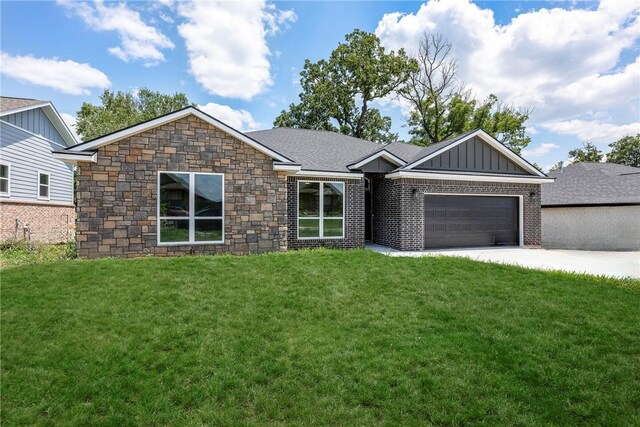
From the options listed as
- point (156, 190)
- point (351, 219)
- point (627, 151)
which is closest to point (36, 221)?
point (156, 190)

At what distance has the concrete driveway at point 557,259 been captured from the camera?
9.20m

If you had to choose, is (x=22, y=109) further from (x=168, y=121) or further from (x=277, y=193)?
(x=277, y=193)

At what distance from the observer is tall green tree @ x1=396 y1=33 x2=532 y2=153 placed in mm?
28484

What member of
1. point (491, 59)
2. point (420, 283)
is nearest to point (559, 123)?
point (491, 59)

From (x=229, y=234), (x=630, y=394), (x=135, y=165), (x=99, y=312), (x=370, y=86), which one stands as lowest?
(x=630, y=394)

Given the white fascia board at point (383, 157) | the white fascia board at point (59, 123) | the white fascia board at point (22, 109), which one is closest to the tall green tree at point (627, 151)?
the white fascia board at point (383, 157)

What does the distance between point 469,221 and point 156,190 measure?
37.7 ft

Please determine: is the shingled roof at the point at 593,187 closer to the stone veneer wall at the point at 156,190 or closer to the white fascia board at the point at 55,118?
the stone veneer wall at the point at 156,190

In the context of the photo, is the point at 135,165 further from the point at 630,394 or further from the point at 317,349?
the point at 630,394

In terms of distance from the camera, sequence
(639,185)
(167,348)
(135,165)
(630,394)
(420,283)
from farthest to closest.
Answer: (639,185)
(135,165)
(420,283)
(167,348)
(630,394)

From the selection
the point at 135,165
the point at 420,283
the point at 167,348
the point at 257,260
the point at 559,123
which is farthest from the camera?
the point at 559,123

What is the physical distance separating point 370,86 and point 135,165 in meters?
24.2

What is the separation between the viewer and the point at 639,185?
52.9ft

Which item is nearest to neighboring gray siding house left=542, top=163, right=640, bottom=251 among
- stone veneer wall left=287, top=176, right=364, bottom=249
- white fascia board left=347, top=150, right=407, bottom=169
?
white fascia board left=347, top=150, right=407, bottom=169
